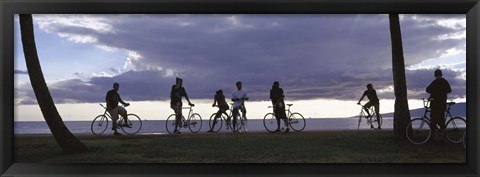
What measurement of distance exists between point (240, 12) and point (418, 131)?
10.8 ft

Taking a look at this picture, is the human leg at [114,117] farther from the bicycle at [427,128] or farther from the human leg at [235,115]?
the bicycle at [427,128]

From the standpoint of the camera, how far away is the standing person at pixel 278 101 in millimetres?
7336

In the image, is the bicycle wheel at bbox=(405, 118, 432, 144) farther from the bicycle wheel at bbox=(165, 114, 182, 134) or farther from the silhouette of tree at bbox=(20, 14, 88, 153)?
the silhouette of tree at bbox=(20, 14, 88, 153)

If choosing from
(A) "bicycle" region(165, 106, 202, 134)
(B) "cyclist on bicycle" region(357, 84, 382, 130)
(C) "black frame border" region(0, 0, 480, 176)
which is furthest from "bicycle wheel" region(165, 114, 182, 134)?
(B) "cyclist on bicycle" region(357, 84, 382, 130)

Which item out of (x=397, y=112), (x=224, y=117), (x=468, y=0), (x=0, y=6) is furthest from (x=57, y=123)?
(x=468, y=0)

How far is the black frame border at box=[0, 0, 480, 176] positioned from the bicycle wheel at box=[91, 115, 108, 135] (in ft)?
5.04

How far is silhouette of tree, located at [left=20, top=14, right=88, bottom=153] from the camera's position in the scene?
6.68 m

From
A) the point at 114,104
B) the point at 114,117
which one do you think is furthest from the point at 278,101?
the point at 114,117

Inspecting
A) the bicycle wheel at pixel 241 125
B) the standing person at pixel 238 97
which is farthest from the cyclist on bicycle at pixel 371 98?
the bicycle wheel at pixel 241 125

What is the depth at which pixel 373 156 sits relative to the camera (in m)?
6.77

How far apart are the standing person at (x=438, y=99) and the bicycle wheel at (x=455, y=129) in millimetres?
107

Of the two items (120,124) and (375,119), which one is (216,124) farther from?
(375,119)

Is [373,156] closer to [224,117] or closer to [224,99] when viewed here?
[224,99]

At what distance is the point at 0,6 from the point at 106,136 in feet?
7.83
